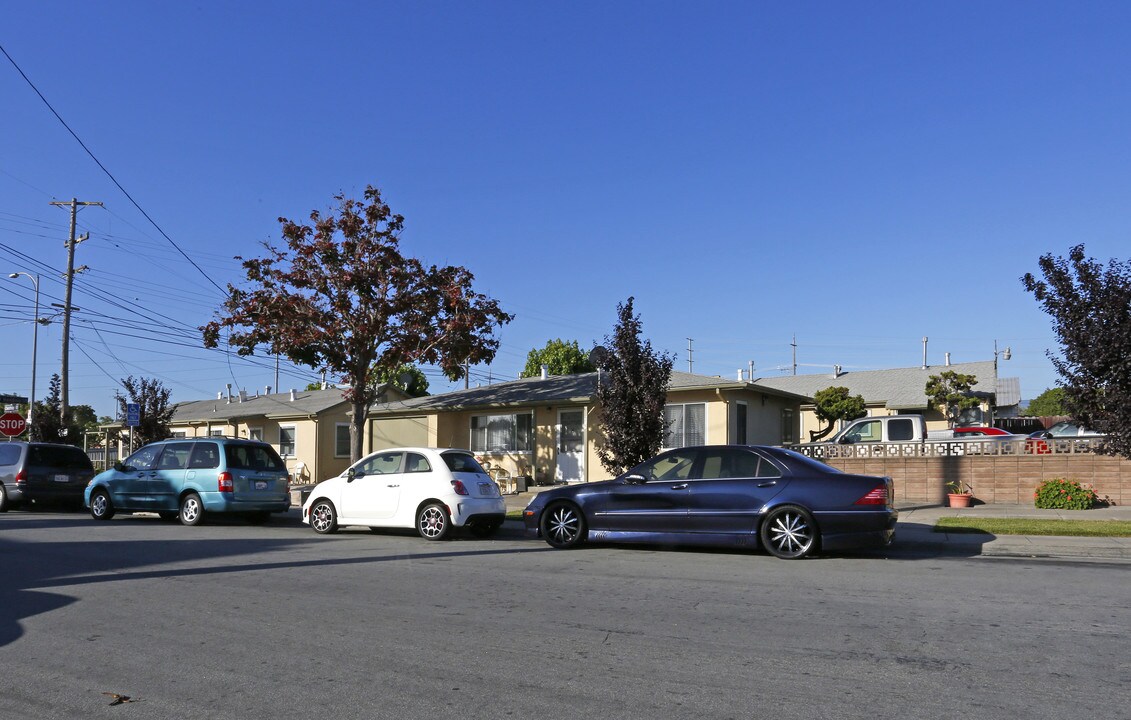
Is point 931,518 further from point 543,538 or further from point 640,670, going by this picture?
point 640,670

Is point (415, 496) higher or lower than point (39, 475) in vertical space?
lower

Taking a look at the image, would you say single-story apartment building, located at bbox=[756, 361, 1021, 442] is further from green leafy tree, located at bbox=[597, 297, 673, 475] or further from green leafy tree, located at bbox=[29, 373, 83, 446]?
green leafy tree, located at bbox=[29, 373, 83, 446]

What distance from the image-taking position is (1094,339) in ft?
47.0

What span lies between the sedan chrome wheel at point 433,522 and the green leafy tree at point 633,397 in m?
5.08

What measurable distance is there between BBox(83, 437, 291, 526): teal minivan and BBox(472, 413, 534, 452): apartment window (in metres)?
9.31

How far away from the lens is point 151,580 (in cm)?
968

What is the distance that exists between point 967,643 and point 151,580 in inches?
313

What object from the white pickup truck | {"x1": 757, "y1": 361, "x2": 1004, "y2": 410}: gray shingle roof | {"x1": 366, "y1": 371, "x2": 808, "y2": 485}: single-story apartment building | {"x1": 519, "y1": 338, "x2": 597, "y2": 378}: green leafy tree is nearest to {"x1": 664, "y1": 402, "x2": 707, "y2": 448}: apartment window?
{"x1": 366, "y1": 371, "x2": 808, "y2": 485}: single-story apartment building

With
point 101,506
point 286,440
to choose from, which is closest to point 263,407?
point 286,440

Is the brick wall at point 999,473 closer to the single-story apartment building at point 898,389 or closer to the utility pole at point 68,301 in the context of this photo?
the single-story apartment building at point 898,389

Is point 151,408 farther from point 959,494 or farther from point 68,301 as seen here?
point 959,494

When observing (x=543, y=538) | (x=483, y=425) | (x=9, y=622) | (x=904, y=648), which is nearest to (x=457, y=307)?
(x=483, y=425)

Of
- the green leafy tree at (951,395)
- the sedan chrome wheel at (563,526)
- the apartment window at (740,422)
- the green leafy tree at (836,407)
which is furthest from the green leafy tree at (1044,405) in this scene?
the sedan chrome wheel at (563,526)

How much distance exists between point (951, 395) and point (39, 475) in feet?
107
